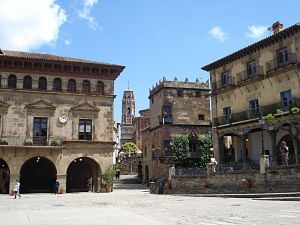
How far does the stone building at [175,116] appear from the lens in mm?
43719

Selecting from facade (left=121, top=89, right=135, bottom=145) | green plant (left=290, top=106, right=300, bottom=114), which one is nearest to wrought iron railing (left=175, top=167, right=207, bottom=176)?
green plant (left=290, top=106, right=300, bottom=114)

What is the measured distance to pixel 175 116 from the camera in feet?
147

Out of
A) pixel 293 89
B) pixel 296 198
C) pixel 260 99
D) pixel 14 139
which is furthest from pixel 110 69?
pixel 296 198

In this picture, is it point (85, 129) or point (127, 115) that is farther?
point (127, 115)

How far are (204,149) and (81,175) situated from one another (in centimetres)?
1545

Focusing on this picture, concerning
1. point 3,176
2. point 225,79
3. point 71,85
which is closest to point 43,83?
point 71,85

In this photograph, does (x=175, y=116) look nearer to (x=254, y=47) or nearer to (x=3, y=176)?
(x=254, y=47)

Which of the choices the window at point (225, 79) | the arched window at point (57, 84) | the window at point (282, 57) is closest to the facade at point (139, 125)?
the window at point (225, 79)

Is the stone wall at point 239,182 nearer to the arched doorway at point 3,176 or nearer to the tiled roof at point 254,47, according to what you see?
the tiled roof at point 254,47

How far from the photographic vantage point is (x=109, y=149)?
33.8 metres

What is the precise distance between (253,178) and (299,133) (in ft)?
17.8

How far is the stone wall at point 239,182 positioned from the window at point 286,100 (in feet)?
24.7

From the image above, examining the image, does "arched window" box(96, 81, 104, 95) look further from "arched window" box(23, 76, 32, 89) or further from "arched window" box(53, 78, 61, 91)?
"arched window" box(23, 76, 32, 89)

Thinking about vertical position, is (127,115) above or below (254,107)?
above
